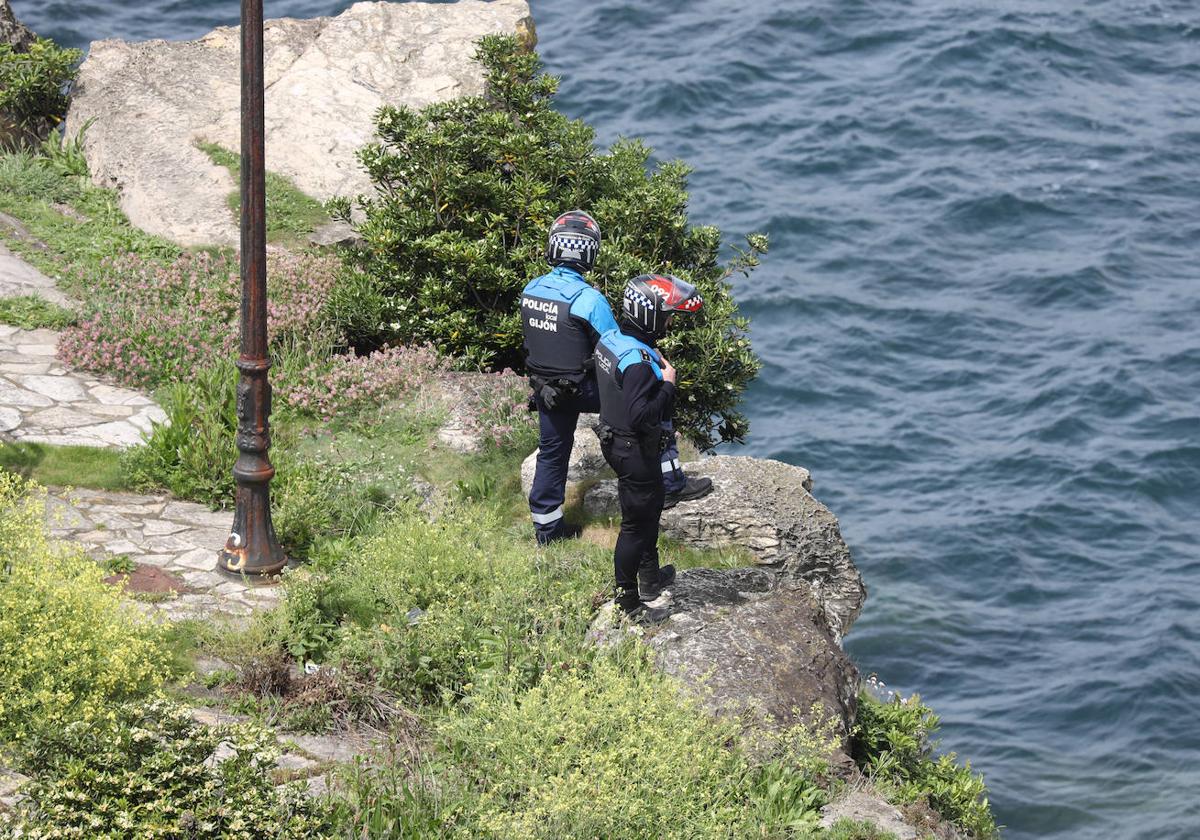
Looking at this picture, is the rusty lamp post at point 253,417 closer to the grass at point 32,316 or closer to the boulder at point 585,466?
the boulder at point 585,466

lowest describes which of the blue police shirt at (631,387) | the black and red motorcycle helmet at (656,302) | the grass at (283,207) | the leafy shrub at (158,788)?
the leafy shrub at (158,788)

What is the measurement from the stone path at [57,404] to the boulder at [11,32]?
6688 millimetres

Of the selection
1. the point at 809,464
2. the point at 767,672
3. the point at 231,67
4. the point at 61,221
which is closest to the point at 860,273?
the point at 809,464

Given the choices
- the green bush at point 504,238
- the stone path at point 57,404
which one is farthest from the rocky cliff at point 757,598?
the stone path at point 57,404

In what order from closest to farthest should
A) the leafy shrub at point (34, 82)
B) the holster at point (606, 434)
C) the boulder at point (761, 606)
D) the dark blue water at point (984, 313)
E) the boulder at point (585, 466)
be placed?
the boulder at point (761, 606), the holster at point (606, 434), the boulder at point (585, 466), the leafy shrub at point (34, 82), the dark blue water at point (984, 313)

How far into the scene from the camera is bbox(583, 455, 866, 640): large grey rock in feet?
38.8

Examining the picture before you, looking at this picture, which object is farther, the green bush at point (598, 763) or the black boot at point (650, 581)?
the black boot at point (650, 581)

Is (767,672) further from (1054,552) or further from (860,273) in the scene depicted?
(860,273)

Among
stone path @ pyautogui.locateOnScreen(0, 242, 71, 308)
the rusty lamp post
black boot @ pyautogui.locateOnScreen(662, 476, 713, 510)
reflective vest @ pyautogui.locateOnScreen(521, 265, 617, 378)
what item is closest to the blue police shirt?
reflective vest @ pyautogui.locateOnScreen(521, 265, 617, 378)

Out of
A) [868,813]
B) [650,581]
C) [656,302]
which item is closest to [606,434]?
[656,302]

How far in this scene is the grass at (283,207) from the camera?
16.2 metres

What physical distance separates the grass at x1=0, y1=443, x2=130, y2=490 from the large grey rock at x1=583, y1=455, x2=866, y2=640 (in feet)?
13.4

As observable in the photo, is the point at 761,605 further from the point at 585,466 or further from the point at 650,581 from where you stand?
the point at 585,466

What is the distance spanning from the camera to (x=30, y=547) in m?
8.84
